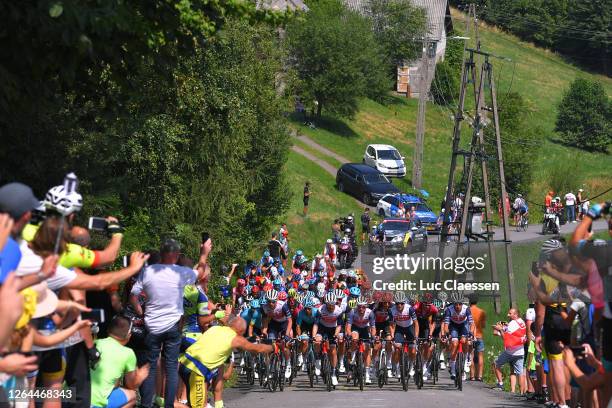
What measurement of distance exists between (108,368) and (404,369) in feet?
34.7

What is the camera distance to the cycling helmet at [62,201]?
9.57 metres

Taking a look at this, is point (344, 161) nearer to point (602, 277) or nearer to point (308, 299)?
point (308, 299)

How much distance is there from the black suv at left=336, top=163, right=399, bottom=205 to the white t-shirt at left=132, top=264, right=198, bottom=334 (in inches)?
1795

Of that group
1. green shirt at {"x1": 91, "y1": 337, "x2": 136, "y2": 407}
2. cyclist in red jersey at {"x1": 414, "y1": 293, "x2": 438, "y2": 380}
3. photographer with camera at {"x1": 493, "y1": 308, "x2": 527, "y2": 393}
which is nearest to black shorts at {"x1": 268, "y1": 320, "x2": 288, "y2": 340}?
cyclist in red jersey at {"x1": 414, "y1": 293, "x2": 438, "y2": 380}

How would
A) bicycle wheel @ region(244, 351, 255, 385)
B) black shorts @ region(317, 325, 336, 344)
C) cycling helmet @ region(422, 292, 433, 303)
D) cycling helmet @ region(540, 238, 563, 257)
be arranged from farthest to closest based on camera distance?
cycling helmet @ region(422, 292, 433, 303), bicycle wheel @ region(244, 351, 255, 385), black shorts @ region(317, 325, 336, 344), cycling helmet @ region(540, 238, 563, 257)

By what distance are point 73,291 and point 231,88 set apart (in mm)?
22109

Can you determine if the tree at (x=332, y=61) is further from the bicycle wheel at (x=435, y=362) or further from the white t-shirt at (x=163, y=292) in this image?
the white t-shirt at (x=163, y=292)

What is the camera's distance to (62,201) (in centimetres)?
957

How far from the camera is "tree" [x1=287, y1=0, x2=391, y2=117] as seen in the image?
73938 mm

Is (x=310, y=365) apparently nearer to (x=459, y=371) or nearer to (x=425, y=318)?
(x=459, y=371)

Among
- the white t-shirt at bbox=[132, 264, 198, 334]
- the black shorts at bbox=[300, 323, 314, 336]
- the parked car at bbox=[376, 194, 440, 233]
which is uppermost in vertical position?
the white t-shirt at bbox=[132, 264, 198, 334]

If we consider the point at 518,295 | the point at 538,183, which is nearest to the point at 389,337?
the point at 518,295

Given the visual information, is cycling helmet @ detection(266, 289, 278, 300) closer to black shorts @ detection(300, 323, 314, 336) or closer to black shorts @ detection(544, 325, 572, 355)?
black shorts @ detection(300, 323, 314, 336)

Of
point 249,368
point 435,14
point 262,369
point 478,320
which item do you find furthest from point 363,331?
point 435,14
